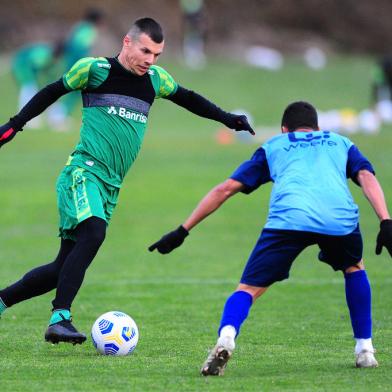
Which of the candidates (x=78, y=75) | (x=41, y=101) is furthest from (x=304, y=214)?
(x=41, y=101)

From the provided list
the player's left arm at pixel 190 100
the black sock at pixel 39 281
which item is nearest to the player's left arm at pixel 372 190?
the player's left arm at pixel 190 100

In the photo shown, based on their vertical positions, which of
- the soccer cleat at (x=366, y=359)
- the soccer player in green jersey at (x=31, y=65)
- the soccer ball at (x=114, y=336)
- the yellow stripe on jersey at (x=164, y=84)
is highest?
the soccer player in green jersey at (x=31, y=65)

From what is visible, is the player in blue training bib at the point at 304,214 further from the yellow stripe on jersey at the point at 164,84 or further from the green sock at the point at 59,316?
the yellow stripe on jersey at the point at 164,84

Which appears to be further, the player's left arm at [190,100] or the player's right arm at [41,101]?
the player's left arm at [190,100]

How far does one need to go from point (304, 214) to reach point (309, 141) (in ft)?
1.51

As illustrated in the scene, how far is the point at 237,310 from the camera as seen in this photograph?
21.0 feet

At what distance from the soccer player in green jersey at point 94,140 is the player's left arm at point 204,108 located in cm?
24

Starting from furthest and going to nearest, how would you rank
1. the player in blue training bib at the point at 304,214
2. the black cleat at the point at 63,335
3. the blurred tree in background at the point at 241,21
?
the blurred tree in background at the point at 241,21, the black cleat at the point at 63,335, the player in blue training bib at the point at 304,214

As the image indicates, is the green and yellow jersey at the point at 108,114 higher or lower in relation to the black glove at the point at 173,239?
higher

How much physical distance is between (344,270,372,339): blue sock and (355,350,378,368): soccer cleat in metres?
0.09

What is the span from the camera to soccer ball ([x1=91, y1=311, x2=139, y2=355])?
719 centimetres

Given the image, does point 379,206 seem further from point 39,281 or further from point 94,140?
point 39,281

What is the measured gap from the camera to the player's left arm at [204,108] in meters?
7.84

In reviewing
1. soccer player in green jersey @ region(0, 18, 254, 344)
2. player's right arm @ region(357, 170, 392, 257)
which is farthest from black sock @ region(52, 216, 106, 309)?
player's right arm @ region(357, 170, 392, 257)
